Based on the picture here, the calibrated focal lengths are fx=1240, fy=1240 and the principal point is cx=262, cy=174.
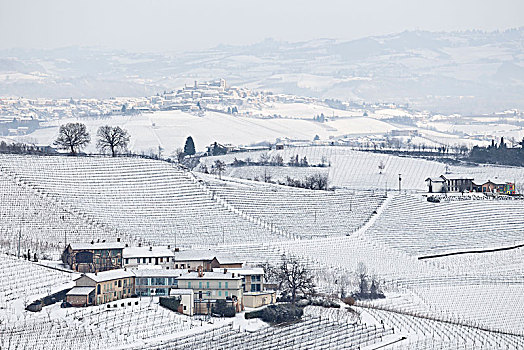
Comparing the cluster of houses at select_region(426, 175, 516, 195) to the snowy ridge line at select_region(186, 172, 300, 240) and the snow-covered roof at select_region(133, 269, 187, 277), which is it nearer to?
the snowy ridge line at select_region(186, 172, 300, 240)

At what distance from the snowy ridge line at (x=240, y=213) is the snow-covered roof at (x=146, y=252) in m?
15.1

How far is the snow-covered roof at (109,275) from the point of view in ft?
190

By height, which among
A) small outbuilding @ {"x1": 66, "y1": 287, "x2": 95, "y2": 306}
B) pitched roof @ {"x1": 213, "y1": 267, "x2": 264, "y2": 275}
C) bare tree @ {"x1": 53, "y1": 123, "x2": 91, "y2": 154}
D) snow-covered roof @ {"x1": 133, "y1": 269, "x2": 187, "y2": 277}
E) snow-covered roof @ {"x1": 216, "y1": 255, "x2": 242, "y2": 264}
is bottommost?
small outbuilding @ {"x1": 66, "y1": 287, "x2": 95, "y2": 306}

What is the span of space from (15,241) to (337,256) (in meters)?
19.9

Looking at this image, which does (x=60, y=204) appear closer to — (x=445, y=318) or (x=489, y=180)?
(x=445, y=318)

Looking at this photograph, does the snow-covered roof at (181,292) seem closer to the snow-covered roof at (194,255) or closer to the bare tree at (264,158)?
the snow-covered roof at (194,255)

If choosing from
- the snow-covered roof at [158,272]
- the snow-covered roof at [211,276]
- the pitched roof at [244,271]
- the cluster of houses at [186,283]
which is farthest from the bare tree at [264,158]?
the snow-covered roof at [211,276]

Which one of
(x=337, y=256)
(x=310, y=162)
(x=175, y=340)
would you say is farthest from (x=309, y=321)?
(x=310, y=162)

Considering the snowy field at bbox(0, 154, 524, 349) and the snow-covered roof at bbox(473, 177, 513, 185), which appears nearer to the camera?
the snowy field at bbox(0, 154, 524, 349)

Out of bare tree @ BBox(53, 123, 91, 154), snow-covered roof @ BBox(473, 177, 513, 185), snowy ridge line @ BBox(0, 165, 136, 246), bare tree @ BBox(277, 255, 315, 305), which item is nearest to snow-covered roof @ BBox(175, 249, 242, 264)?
bare tree @ BBox(277, 255, 315, 305)

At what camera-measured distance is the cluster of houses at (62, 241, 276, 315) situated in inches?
2242

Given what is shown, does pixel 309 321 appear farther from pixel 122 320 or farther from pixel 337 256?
pixel 337 256

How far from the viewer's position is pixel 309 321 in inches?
2157

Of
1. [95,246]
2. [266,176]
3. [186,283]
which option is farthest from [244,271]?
[266,176]
